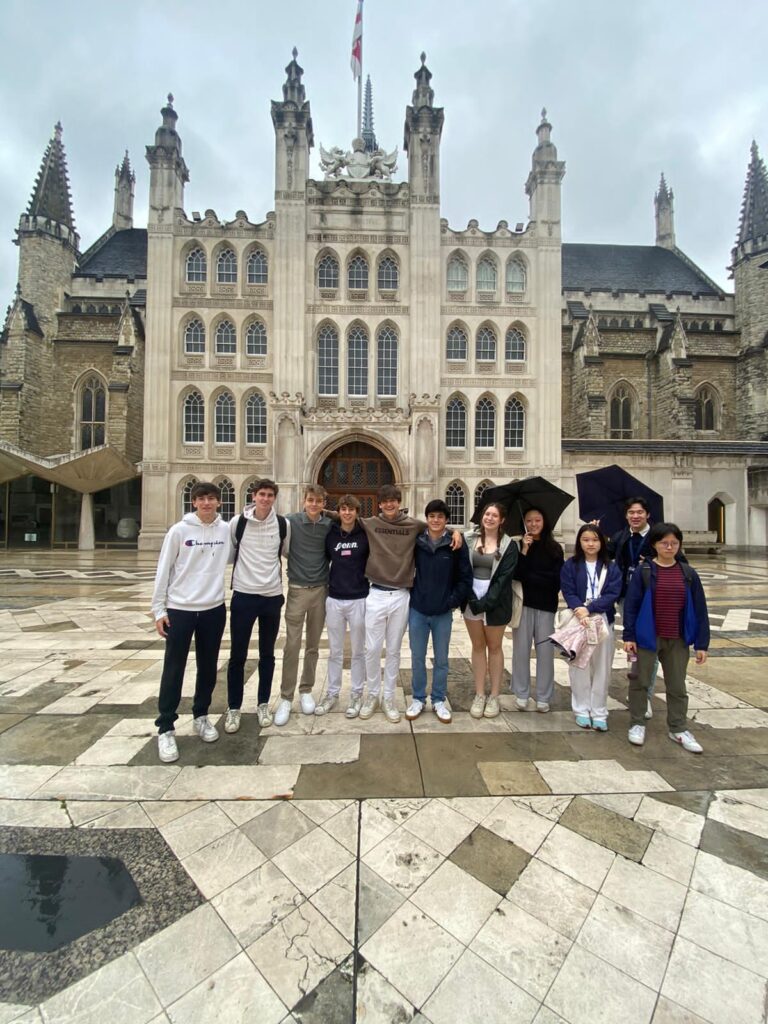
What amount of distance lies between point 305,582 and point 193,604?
943 millimetres

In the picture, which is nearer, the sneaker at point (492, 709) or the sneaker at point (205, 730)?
the sneaker at point (205, 730)

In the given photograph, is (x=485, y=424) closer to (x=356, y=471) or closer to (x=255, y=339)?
(x=356, y=471)

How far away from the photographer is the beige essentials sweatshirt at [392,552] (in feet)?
12.3

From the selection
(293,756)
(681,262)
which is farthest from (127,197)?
(293,756)

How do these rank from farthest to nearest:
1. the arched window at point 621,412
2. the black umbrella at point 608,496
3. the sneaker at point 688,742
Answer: the arched window at point 621,412
the black umbrella at point 608,496
the sneaker at point 688,742

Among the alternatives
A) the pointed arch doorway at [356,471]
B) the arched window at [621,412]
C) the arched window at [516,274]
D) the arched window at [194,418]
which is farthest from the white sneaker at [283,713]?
the arched window at [621,412]

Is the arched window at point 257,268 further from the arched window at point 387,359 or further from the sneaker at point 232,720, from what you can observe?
the sneaker at point 232,720

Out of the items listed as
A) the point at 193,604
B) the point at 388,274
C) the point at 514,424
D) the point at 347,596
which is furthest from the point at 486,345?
the point at 193,604

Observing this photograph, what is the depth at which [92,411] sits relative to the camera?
23.7 meters

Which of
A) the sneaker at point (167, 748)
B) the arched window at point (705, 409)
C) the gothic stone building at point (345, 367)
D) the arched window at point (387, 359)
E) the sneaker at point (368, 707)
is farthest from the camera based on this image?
the arched window at point (705, 409)

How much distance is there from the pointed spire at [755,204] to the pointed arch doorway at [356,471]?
1042 inches

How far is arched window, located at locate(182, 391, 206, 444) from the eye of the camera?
19906 mm

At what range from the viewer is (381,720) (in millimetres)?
3777

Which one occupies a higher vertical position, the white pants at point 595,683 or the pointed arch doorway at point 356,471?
the pointed arch doorway at point 356,471
